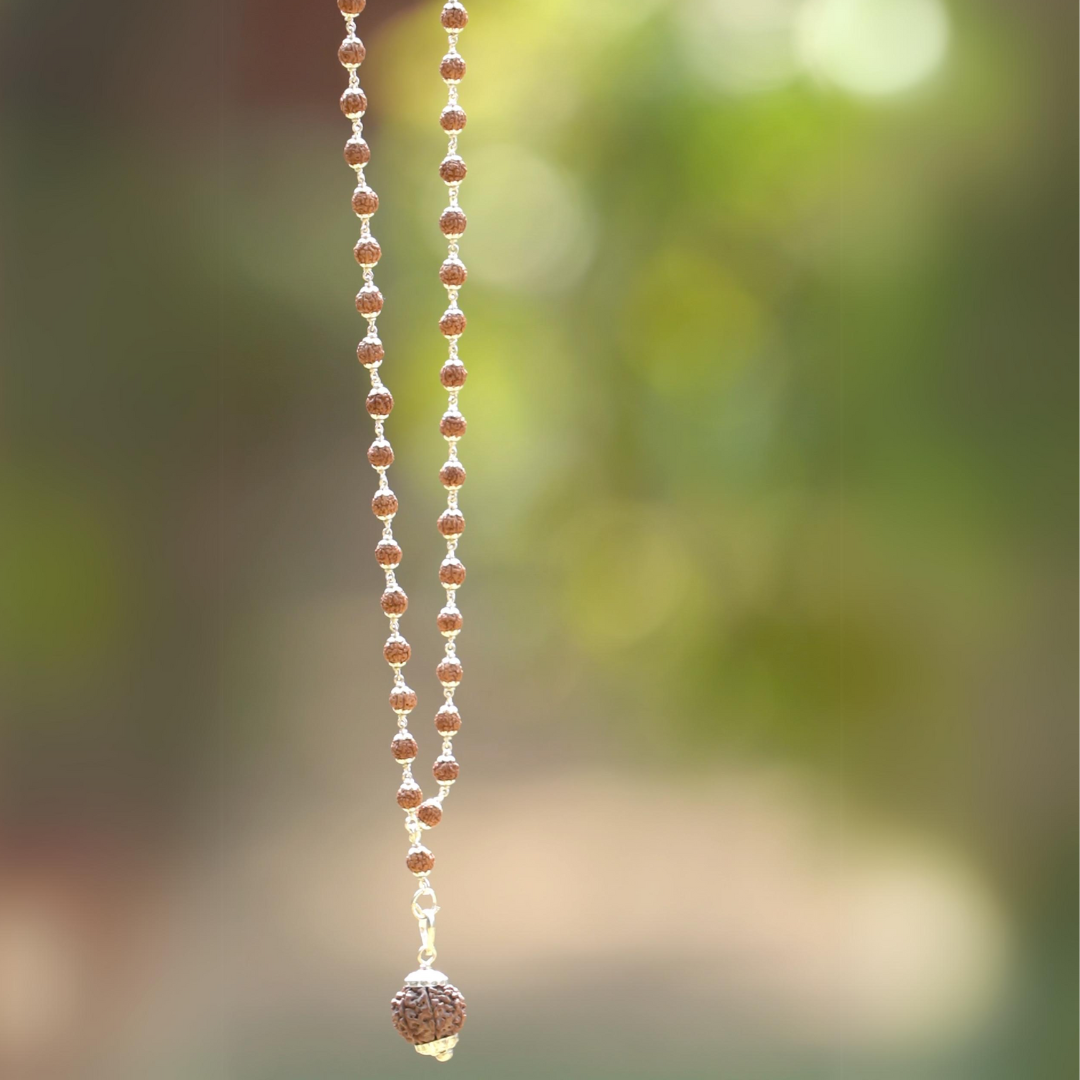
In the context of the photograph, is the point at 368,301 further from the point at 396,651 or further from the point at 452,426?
the point at 396,651

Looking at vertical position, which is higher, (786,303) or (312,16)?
(312,16)

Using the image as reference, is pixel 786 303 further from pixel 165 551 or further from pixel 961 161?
pixel 165 551

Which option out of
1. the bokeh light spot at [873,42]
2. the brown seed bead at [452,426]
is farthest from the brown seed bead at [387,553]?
the bokeh light spot at [873,42]

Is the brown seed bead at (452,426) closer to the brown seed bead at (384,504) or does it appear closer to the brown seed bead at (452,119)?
the brown seed bead at (384,504)

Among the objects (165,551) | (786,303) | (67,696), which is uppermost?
(786,303)

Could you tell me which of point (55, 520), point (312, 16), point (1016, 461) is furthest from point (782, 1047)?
point (312, 16)

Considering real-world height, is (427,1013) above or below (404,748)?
below

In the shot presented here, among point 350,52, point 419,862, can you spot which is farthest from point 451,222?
point 419,862

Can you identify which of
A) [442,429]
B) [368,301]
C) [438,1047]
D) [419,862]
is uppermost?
[368,301]
